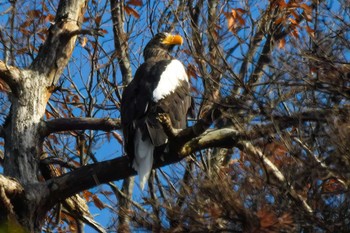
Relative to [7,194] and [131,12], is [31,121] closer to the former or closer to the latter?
[7,194]

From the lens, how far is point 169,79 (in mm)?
6379

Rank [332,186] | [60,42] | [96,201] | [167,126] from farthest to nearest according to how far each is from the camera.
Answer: [96,201] < [60,42] < [167,126] < [332,186]

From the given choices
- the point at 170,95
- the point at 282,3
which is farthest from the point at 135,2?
the point at 170,95

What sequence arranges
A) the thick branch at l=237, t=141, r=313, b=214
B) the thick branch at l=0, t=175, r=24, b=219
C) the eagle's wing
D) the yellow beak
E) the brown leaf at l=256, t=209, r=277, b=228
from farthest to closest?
the yellow beak
the eagle's wing
the thick branch at l=0, t=175, r=24, b=219
the thick branch at l=237, t=141, r=313, b=214
the brown leaf at l=256, t=209, r=277, b=228

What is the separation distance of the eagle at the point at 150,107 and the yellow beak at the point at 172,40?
0.37 meters

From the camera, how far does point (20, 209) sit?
5.52 meters

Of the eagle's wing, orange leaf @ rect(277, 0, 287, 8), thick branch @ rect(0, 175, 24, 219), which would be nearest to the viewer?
thick branch @ rect(0, 175, 24, 219)

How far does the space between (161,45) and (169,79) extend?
118 centimetres

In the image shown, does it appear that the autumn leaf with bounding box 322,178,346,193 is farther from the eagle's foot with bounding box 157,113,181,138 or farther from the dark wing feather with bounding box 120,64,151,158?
the dark wing feather with bounding box 120,64,151,158

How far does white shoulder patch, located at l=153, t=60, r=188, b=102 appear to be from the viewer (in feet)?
20.5

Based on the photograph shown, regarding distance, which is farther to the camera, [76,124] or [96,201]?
[96,201]

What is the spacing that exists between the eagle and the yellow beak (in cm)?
37

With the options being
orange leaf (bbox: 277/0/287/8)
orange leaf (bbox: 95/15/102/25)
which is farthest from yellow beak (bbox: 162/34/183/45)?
orange leaf (bbox: 277/0/287/8)

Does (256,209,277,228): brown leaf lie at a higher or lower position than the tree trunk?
lower
